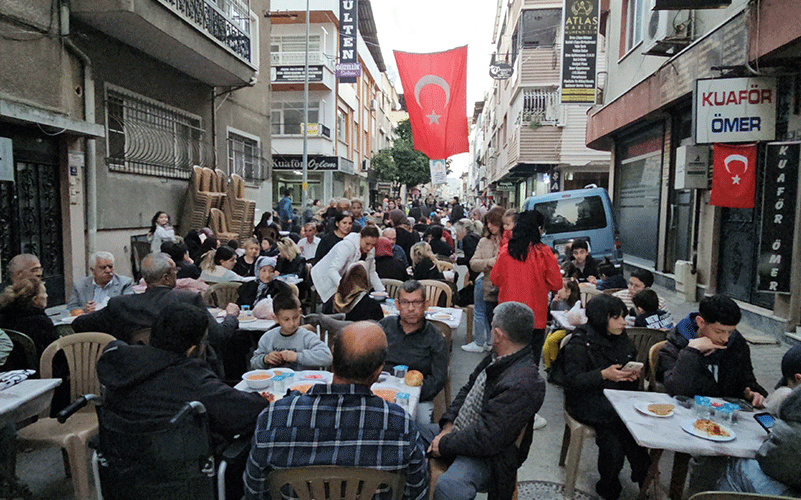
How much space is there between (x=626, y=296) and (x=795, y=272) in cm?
240

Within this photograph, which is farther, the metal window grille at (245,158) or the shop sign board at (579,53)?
the metal window grille at (245,158)

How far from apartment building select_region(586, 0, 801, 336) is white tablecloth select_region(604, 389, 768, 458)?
452cm

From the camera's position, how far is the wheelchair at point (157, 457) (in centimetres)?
248

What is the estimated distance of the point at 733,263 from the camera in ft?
28.1

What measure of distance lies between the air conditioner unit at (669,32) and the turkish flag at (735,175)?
119 inches

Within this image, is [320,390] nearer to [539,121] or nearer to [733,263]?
[733,263]

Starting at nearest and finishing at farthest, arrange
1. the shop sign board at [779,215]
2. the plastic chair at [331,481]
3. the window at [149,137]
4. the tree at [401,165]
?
1. the plastic chair at [331,481]
2. the shop sign board at [779,215]
3. the window at [149,137]
4. the tree at [401,165]

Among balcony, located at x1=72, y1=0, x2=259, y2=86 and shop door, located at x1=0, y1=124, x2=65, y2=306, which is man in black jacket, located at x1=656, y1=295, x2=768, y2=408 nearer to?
shop door, located at x1=0, y1=124, x2=65, y2=306

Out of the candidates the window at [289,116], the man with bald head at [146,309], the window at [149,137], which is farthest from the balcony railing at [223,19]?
the window at [289,116]

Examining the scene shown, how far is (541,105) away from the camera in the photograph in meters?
21.2

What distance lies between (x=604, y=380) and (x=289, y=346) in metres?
2.34

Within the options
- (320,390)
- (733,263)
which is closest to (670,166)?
(733,263)

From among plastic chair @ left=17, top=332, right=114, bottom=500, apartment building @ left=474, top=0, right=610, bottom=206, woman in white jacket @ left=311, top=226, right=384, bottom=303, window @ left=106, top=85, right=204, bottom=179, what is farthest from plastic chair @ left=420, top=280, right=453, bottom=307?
apartment building @ left=474, top=0, right=610, bottom=206

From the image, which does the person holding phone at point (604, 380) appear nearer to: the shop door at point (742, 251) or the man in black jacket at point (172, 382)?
the man in black jacket at point (172, 382)
